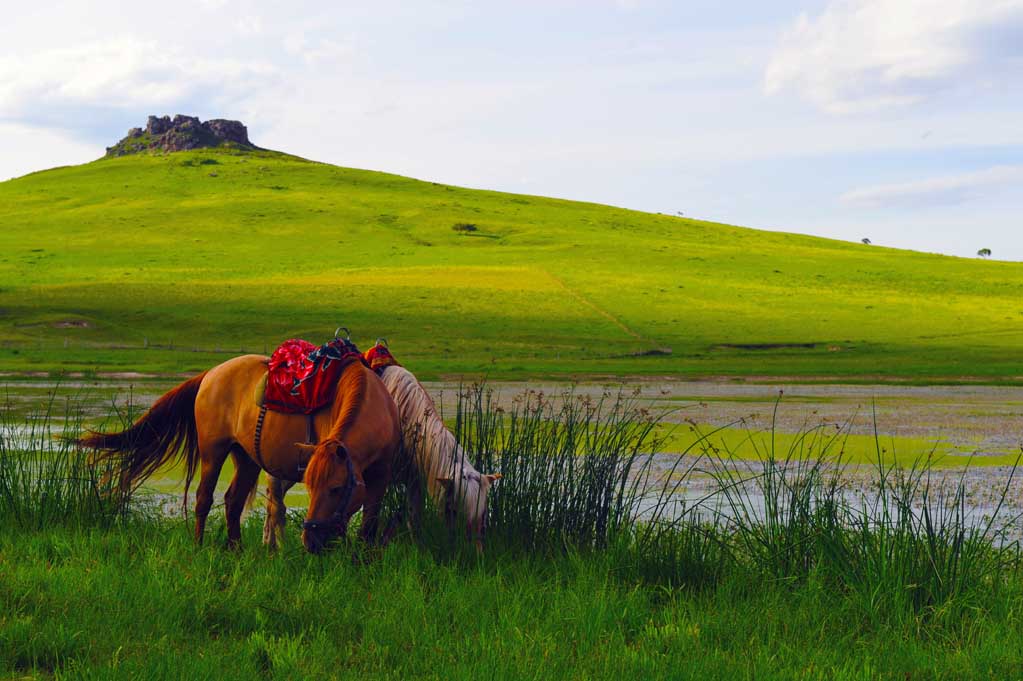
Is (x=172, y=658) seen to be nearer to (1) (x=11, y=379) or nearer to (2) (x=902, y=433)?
(2) (x=902, y=433)

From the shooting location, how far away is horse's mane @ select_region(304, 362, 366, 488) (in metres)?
7.05

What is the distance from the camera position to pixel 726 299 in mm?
57906

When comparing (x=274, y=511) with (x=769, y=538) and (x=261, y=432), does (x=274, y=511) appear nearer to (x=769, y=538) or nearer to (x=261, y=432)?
(x=261, y=432)

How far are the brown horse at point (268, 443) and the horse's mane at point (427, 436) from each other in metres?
0.20

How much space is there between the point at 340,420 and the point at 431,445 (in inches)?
33.2

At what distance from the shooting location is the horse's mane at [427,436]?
7879 mm

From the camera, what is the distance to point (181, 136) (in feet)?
518

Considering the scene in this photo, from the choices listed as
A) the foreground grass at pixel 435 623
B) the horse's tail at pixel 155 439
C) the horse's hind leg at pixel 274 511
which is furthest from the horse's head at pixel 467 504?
the horse's tail at pixel 155 439

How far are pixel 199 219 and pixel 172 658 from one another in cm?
8234

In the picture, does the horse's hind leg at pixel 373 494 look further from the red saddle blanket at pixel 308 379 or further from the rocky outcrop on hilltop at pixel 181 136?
the rocky outcrop on hilltop at pixel 181 136

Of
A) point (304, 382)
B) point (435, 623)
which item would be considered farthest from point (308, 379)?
point (435, 623)

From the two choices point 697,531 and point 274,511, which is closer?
point 697,531

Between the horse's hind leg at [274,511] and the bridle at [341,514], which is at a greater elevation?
the bridle at [341,514]

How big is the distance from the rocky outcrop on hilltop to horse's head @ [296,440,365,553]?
157m
